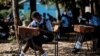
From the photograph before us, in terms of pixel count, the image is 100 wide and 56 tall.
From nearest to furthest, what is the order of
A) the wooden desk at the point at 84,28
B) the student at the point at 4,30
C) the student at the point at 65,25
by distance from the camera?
the wooden desk at the point at 84,28 < the student at the point at 65,25 < the student at the point at 4,30

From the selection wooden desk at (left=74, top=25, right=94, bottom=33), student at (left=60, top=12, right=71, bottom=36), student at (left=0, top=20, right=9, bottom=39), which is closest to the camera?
wooden desk at (left=74, top=25, right=94, bottom=33)

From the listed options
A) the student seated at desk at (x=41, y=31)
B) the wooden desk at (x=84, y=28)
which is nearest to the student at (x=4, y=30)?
the wooden desk at (x=84, y=28)

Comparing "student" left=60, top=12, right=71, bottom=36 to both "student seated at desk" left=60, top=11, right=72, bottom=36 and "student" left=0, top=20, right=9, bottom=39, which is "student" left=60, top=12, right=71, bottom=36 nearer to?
"student seated at desk" left=60, top=11, right=72, bottom=36

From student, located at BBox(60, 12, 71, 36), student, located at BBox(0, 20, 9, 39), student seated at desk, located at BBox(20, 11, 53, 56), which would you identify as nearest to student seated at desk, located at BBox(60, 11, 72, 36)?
student, located at BBox(60, 12, 71, 36)

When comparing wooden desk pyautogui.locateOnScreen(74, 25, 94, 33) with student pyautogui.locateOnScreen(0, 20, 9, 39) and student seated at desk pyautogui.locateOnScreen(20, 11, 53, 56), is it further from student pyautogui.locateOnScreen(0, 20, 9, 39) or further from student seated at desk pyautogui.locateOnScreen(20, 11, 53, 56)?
student pyautogui.locateOnScreen(0, 20, 9, 39)

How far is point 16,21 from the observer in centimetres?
1490

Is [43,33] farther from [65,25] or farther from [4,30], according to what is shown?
[4,30]

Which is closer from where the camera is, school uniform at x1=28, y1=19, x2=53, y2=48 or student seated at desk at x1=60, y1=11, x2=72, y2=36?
school uniform at x1=28, y1=19, x2=53, y2=48

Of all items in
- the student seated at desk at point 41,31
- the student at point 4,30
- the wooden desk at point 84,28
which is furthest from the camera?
the student at point 4,30

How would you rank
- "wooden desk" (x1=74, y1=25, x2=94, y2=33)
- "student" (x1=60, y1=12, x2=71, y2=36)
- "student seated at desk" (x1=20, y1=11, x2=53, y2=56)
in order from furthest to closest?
"student" (x1=60, y1=12, x2=71, y2=36)
"wooden desk" (x1=74, y1=25, x2=94, y2=33)
"student seated at desk" (x1=20, y1=11, x2=53, y2=56)

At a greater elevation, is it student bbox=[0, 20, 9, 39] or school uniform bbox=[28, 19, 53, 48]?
school uniform bbox=[28, 19, 53, 48]

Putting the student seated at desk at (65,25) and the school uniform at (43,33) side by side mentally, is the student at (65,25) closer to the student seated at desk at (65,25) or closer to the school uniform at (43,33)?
the student seated at desk at (65,25)

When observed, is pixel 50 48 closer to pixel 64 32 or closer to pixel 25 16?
pixel 64 32

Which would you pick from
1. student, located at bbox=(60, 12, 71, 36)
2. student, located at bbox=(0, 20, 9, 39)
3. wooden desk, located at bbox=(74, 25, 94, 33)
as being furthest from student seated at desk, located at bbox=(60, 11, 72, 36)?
wooden desk, located at bbox=(74, 25, 94, 33)
